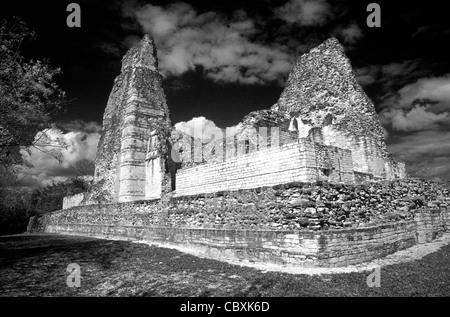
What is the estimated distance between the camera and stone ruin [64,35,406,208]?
10.2m

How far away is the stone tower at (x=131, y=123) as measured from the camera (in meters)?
20.2

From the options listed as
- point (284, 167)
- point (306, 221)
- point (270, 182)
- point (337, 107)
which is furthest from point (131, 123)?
point (306, 221)

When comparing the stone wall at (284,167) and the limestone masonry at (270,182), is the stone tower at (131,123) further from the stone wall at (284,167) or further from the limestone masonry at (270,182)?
the stone wall at (284,167)

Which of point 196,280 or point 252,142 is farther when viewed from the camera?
point 252,142

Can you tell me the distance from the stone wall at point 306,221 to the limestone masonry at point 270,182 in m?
0.03

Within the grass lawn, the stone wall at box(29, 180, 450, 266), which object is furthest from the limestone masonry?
the grass lawn

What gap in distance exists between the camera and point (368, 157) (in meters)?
15.6

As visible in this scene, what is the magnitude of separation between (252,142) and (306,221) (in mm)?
7503

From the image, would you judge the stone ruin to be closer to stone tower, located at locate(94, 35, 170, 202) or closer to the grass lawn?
stone tower, located at locate(94, 35, 170, 202)

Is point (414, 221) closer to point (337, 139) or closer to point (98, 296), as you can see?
point (337, 139)

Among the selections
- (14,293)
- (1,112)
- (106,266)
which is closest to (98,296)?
(14,293)

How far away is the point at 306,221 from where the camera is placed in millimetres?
6719

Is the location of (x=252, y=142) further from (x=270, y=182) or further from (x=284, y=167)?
(x=284, y=167)

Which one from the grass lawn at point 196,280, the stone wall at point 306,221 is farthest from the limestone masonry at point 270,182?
the grass lawn at point 196,280
